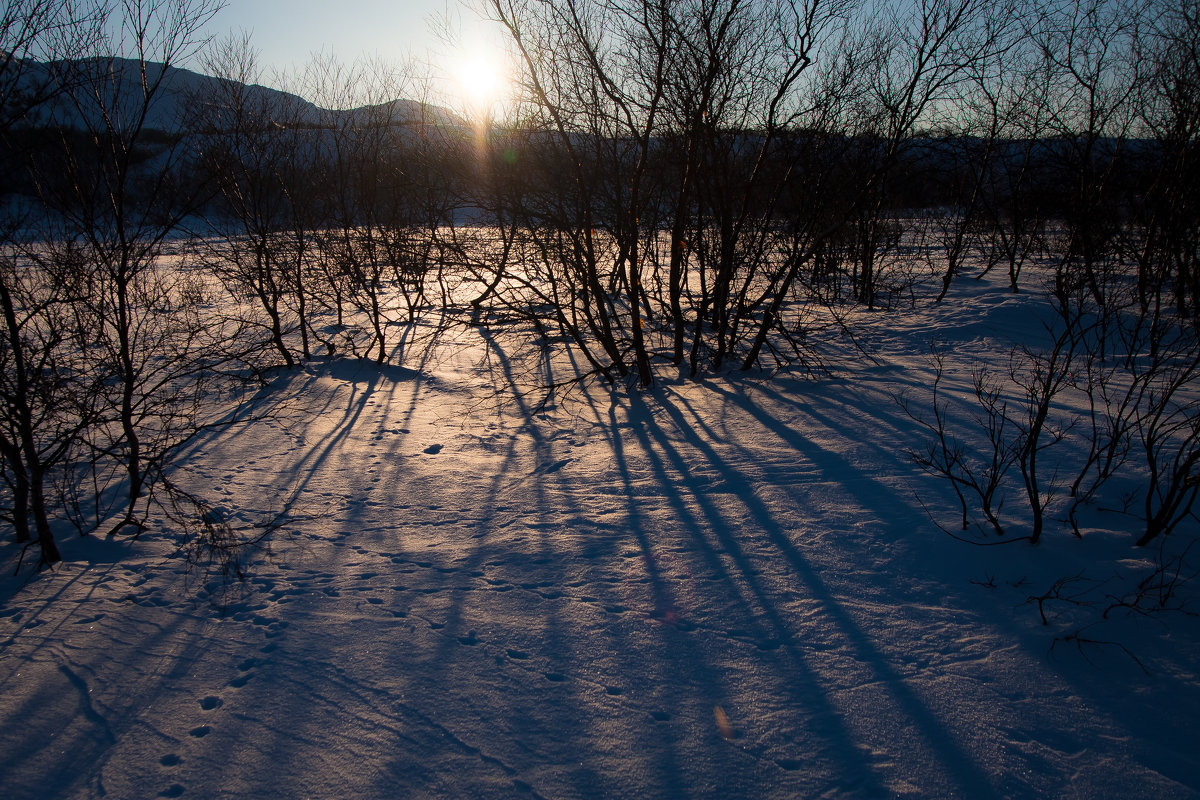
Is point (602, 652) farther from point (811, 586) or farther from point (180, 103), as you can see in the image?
A: point (180, 103)

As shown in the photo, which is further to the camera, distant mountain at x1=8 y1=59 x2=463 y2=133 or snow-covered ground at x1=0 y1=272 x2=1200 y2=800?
distant mountain at x1=8 y1=59 x2=463 y2=133

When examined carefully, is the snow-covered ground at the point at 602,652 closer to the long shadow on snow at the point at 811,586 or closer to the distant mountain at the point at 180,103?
the long shadow on snow at the point at 811,586

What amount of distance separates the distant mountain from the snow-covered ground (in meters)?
2.55

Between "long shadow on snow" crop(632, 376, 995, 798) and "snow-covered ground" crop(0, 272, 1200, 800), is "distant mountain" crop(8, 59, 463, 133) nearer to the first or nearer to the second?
"snow-covered ground" crop(0, 272, 1200, 800)

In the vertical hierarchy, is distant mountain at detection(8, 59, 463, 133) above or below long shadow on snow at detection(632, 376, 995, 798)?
above

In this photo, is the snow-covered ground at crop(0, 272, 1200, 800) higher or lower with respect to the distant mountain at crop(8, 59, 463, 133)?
lower

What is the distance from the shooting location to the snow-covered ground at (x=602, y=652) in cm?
211

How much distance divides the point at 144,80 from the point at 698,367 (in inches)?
248

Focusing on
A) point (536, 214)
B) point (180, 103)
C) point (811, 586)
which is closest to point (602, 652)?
point (811, 586)

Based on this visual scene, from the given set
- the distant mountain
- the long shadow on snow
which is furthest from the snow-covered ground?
the distant mountain

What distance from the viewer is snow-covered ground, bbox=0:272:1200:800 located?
211 centimetres

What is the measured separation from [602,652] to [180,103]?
8.79 metres

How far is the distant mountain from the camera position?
318 centimetres

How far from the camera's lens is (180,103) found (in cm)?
768
